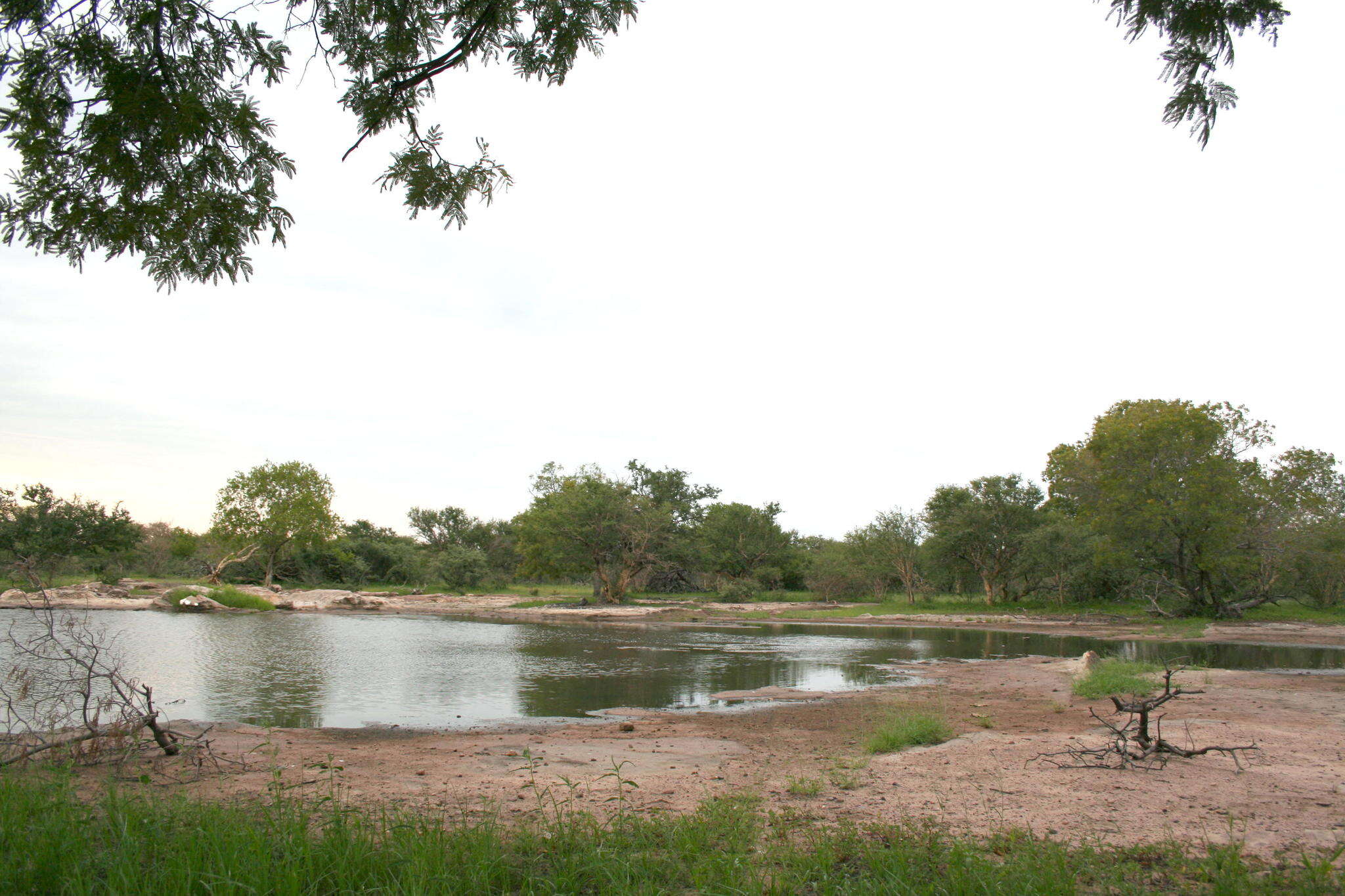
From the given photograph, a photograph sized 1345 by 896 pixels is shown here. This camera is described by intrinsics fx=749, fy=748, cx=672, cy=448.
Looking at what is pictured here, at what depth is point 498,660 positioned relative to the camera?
69.1 ft

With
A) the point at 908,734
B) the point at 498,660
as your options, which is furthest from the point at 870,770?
the point at 498,660

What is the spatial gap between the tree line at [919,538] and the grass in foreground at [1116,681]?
2240cm

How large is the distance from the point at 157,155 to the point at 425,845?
455 centimetres

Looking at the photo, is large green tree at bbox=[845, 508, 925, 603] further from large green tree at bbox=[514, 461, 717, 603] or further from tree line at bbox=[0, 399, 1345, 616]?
large green tree at bbox=[514, 461, 717, 603]

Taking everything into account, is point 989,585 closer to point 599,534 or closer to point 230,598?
point 599,534

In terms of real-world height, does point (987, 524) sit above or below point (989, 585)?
above

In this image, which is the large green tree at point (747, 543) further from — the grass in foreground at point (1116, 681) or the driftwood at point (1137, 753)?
the driftwood at point (1137, 753)

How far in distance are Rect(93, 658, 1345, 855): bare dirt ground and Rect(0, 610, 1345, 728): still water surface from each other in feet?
8.52

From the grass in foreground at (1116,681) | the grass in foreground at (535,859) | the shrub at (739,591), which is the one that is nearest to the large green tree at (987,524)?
the shrub at (739,591)

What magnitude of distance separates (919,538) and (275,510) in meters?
46.3

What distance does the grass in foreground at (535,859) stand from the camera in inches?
142

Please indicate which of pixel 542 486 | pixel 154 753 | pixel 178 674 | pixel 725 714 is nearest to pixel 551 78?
pixel 154 753

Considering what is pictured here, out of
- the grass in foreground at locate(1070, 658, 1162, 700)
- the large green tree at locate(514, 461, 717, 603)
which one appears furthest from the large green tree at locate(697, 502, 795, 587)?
the grass in foreground at locate(1070, 658, 1162, 700)

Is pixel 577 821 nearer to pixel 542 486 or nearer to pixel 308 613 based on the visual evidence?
pixel 308 613
